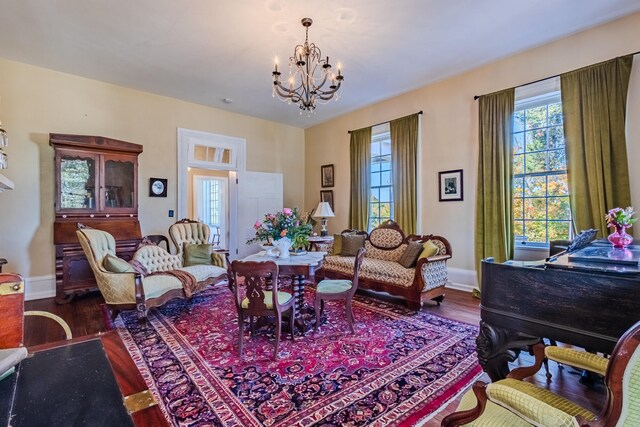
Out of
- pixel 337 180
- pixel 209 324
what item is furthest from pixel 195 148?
pixel 209 324

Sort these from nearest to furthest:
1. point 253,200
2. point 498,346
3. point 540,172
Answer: point 498,346 → point 540,172 → point 253,200

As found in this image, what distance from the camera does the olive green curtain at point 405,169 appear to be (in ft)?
17.2

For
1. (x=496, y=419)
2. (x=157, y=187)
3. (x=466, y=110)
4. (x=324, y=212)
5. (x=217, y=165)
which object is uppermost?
(x=466, y=110)

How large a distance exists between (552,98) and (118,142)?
625cm

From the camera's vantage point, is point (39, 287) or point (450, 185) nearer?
point (39, 287)

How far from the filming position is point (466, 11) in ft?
10.4

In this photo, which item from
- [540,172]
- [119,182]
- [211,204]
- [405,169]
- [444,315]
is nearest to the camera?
[444,315]

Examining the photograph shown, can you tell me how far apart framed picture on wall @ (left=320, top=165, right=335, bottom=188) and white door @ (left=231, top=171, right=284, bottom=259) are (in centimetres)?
98

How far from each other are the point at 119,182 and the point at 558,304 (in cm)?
568

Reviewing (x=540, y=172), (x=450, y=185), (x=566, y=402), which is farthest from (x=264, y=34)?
(x=566, y=402)

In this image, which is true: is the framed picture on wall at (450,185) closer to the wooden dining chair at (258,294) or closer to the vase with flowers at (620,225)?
the vase with flowers at (620,225)

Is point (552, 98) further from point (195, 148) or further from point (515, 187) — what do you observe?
point (195, 148)

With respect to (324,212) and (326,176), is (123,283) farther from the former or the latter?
(326,176)

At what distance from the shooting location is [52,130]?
4.58 metres
